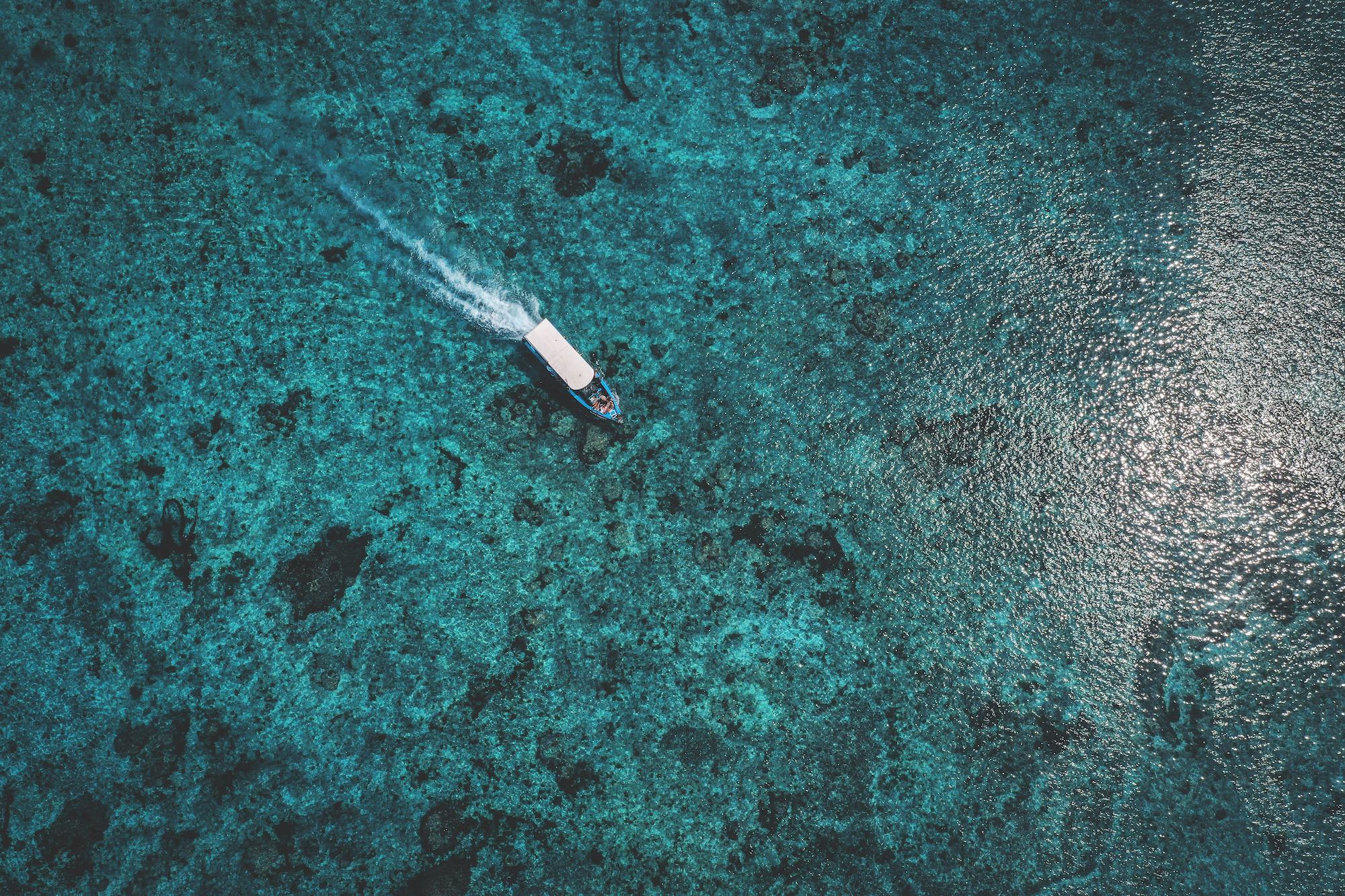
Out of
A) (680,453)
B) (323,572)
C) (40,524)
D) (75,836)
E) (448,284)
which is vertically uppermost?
(448,284)

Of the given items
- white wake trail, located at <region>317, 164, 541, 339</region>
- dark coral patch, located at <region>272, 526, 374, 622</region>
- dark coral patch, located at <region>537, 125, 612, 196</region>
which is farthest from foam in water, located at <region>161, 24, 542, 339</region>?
dark coral patch, located at <region>272, 526, 374, 622</region>

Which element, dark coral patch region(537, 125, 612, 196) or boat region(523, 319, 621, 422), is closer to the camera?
boat region(523, 319, 621, 422)

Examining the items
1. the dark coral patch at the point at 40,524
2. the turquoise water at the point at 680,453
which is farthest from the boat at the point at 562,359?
the dark coral patch at the point at 40,524

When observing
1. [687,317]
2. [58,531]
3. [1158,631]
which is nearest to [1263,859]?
[1158,631]

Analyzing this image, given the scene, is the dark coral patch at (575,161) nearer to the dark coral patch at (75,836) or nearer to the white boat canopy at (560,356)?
the white boat canopy at (560,356)

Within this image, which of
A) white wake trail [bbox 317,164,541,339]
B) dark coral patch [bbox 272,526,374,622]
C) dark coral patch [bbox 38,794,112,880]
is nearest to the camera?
dark coral patch [bbox 38,794,112,880]

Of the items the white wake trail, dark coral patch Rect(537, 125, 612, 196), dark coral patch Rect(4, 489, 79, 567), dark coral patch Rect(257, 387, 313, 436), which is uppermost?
dark coral patch Rect(537, 125, 612, 196)

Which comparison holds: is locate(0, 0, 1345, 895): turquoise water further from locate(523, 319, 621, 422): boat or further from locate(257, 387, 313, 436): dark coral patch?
locate(523, 319, 621, 422): boat

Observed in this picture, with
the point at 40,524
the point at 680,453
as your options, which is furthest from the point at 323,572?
the point at 680,453

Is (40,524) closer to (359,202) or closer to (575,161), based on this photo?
(359,202)
